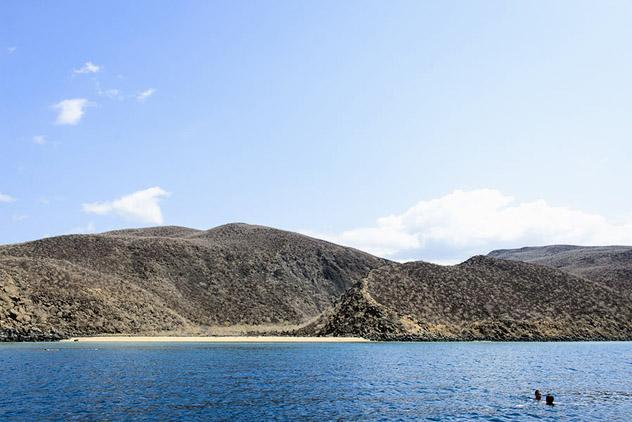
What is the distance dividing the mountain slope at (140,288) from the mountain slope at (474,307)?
38.0 meters

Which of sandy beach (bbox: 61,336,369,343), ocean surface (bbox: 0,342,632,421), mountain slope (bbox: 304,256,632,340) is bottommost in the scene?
ocean surface (bbox: 0,342,632,421)

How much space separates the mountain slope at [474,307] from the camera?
12512 cm

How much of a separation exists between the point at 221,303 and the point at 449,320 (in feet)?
229

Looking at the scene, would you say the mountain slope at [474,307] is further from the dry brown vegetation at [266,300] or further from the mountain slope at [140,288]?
the mountain slope at [140,288]

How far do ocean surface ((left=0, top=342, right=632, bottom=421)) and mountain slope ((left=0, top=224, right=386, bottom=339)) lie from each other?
3692 centimetres

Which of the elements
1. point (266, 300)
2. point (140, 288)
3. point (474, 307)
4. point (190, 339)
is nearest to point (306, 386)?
point (190, 339)

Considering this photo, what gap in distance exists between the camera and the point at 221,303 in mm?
166375

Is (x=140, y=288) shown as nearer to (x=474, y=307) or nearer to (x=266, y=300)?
(x=266, y=300)

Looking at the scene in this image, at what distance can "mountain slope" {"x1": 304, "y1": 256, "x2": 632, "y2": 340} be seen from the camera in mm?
125125

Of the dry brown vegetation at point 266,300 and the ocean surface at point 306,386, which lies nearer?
the ocean surface at point 306,386

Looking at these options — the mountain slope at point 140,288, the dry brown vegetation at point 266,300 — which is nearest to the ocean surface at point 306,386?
the mountain slope at point 140,288

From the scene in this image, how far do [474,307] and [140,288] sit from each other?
86.4 metres

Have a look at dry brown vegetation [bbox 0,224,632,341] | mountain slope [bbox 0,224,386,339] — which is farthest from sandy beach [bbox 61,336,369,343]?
mountain slope [bbox 0,224,386,339]

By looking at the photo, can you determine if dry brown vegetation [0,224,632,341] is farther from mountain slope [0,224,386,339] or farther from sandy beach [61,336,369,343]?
sandy beach [61,336,369,343]
